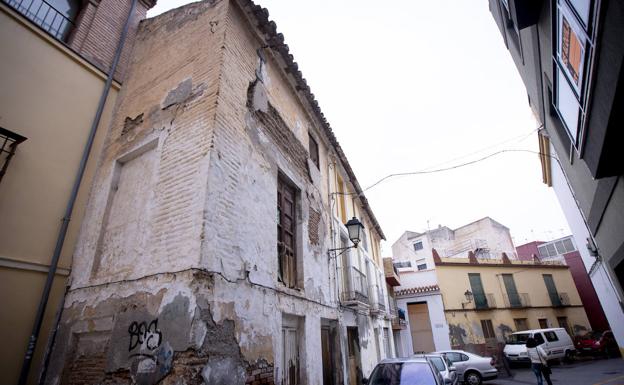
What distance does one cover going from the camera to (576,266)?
2547 centimetres

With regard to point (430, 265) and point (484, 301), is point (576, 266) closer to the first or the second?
point (484, 301)

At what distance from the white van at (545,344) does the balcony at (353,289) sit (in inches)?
433

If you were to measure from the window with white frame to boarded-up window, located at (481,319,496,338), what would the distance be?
20.4 metres

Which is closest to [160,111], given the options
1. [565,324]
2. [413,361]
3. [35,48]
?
[35,48]

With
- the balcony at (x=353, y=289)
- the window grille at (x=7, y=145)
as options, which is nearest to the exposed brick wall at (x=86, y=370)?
the window grille at (x=7, y=145)

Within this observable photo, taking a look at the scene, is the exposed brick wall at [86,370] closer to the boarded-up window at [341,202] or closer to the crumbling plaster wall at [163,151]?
the crumbling plaster wall at [163,151]

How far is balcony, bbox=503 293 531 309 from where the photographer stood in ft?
71.9

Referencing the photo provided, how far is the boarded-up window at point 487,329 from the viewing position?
2034cm

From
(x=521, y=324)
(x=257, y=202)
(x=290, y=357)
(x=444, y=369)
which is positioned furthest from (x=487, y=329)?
(x=257, y=202)

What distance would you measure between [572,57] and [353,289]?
8.08 meters

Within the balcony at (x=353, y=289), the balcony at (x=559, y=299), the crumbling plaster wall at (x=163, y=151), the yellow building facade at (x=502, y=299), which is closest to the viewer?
the crumbling plaster wall at (x=163, y=151)

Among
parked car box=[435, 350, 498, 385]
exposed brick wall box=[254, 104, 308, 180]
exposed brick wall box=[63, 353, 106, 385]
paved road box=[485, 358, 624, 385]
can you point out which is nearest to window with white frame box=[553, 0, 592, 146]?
exposed brick wall box=[254, 104, 308, 180]

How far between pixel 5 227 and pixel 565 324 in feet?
101

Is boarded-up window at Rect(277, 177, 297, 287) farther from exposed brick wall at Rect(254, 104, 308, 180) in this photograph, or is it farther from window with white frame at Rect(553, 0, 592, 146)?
window with white frame at Rect(553, 0, 592, 146)
